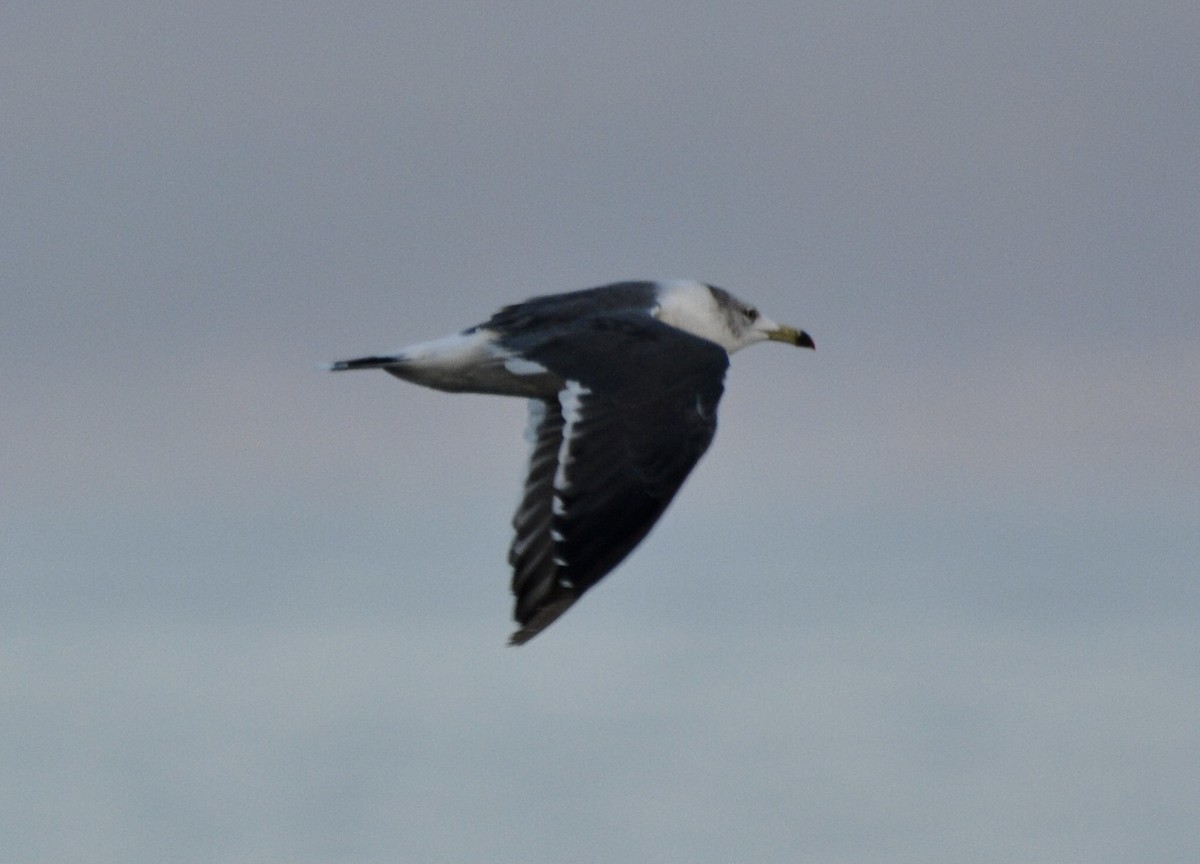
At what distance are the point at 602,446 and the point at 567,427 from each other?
29 centimetres

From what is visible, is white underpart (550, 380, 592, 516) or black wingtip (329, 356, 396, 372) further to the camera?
black wingtip (329, 356, 396, 372)

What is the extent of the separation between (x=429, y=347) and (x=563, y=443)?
85.8 inches

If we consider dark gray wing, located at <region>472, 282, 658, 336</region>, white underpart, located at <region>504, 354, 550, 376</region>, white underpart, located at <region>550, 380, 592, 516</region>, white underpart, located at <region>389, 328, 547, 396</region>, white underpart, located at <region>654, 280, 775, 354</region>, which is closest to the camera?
white underpart, located at <region>550, 380, 592, 516</region>

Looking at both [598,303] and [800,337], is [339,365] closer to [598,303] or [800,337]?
[598,303]

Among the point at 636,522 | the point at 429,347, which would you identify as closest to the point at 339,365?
the point at 429,347

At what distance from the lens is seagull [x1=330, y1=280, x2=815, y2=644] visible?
1370cm

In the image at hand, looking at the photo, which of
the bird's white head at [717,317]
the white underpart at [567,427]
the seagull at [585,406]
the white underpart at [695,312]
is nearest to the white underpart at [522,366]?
the seagull at [585,406]

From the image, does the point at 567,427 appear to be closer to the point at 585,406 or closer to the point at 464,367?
the point at 585,406

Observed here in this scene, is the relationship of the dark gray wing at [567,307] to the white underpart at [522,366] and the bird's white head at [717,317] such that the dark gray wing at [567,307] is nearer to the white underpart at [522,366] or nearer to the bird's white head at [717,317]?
the bird's white head at [717,317]

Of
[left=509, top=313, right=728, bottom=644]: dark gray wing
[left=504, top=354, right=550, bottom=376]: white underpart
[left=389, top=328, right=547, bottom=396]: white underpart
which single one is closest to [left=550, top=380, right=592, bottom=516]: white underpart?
[left=509, top=313, right=728, bottom=644]: dark gray wing

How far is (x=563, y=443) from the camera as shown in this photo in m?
14.2

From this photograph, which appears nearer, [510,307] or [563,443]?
[563,443]

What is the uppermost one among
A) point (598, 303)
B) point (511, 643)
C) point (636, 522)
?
point (598, 303)

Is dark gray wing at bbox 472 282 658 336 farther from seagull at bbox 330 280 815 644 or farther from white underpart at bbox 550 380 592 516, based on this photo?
white underpart at bbox 550 380 592 516
